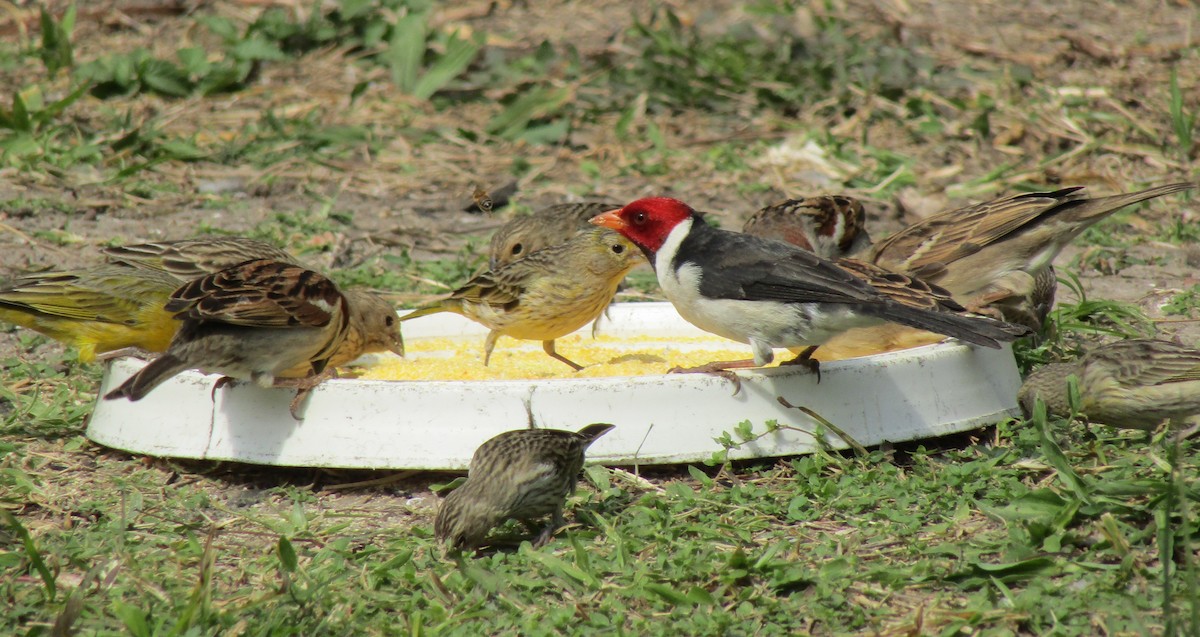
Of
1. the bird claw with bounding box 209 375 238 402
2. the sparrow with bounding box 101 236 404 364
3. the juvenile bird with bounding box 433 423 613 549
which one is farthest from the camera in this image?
the sparrow with bounding box 101 236 404 364

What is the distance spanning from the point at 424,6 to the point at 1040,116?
6649 millimetres

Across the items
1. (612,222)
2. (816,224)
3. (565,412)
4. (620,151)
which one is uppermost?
(612,222)

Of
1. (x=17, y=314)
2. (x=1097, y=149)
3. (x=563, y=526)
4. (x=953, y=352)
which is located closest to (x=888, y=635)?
(x=563, y=526)

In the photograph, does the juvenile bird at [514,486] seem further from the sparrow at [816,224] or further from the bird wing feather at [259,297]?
the sparrow at [816,224]

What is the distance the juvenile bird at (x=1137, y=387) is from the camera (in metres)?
5.94

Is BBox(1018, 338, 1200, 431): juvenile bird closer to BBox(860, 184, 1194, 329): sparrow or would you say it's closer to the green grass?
the green grass

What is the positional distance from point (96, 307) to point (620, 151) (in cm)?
579

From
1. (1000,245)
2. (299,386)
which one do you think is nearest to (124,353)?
(299,386)

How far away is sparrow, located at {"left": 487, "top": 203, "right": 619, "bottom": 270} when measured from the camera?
9.26 metres

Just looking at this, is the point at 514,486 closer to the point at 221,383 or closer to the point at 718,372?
the point at 718,372

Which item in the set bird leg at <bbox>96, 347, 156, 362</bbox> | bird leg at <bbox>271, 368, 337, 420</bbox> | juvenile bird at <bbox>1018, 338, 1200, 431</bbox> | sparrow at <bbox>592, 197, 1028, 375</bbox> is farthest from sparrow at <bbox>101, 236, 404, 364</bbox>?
juvenile bird at <bbox>1018, 338, 1200, 431</bbox>

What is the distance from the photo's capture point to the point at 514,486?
5168mm

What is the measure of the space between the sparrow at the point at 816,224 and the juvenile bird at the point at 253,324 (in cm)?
335

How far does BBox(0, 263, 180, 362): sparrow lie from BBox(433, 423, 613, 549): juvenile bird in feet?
9.24
